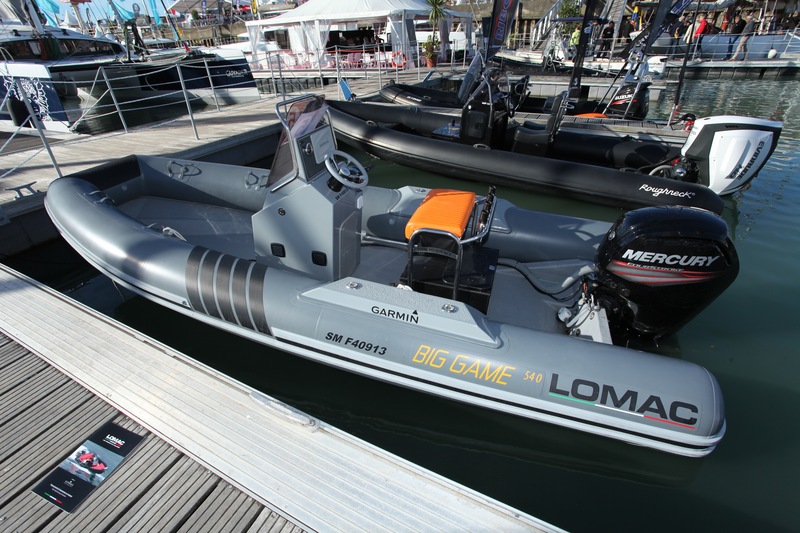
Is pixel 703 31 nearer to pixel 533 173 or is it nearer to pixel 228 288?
pixel 533 173

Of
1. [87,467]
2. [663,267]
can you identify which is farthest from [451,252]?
[87,467]

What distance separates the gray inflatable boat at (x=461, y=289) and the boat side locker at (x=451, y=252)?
1 cm

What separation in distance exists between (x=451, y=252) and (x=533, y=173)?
323 cm

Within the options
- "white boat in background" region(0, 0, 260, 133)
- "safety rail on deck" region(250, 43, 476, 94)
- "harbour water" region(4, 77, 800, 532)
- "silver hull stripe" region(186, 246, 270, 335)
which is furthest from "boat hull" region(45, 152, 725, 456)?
"safety rail on deck" region(250, 43, 476, 94)

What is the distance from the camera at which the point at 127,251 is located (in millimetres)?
2834

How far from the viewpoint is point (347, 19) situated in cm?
1441

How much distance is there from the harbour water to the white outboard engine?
3.89ft

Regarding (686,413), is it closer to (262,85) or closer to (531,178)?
(531,178)

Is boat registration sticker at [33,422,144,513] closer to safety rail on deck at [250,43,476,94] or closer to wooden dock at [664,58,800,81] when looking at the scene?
safety rail on deck at [250,43,476,94]

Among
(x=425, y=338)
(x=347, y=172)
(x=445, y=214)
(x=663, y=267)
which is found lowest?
(x=425, y=338)

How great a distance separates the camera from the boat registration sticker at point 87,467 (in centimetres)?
169

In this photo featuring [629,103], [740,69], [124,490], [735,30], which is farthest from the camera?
[735,30]

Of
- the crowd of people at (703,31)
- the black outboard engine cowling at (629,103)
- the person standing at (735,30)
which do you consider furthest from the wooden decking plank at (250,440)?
the person standing at (735,30)

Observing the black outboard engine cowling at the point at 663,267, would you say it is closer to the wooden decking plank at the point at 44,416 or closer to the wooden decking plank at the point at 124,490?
the wooden decking plank at the point at 124,490
